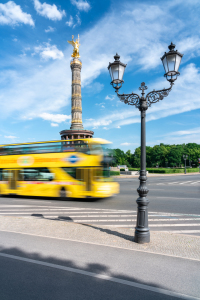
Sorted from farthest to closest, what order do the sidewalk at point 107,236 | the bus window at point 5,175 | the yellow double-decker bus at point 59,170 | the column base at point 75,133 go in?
1. the column base at point 75,133
2. the bus window at point 5,175
3. the yellow double-decker bus at point 59,170
4. the sidewalk at point 107,236

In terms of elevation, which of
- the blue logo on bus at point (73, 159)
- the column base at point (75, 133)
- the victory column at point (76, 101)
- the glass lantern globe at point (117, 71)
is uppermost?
the victory column at point (76, 101)

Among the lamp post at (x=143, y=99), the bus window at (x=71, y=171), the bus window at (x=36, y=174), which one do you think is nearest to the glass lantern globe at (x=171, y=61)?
the lamp post at (x=143, y=99)

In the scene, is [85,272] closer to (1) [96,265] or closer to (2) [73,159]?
(1) [96,265]

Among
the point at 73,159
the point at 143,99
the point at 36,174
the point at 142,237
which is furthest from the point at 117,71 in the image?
the point at 36,174

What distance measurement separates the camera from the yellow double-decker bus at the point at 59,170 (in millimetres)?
12414

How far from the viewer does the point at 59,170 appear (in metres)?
13.1

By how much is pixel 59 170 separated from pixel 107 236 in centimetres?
750

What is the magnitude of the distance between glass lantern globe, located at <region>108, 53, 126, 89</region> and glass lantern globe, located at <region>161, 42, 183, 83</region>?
1.21m

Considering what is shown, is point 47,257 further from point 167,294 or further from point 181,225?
point 181,225

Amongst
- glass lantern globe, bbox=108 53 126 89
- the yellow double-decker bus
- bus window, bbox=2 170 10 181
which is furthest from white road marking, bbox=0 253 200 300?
bus window, bbox=2 170 10 181

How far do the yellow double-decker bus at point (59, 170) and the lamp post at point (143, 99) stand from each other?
623 centimetres

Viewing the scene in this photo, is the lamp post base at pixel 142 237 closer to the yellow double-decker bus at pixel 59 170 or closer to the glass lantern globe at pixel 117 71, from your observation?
the glass lantern globe at pixel 117 71

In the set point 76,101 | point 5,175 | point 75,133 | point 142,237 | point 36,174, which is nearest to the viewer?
point 142,237

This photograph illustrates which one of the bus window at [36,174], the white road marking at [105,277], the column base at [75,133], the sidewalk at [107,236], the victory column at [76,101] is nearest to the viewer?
the white road marking at [105,277]
